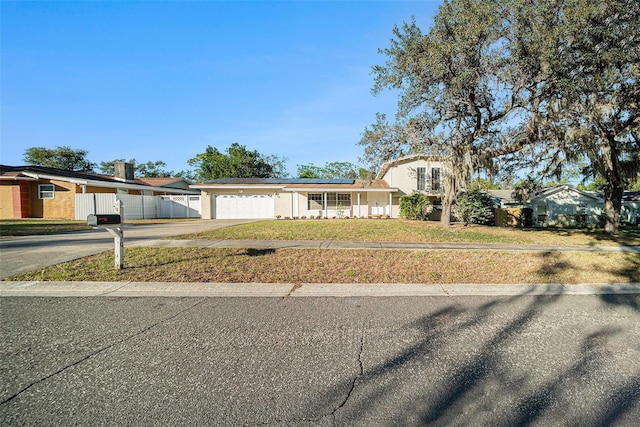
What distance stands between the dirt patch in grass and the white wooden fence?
495 inches

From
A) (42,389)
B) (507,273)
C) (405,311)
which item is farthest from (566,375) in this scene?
(42,389)

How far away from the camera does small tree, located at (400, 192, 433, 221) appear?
66.0 feet

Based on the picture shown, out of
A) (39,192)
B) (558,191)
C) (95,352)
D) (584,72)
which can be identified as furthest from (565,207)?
(39,192)

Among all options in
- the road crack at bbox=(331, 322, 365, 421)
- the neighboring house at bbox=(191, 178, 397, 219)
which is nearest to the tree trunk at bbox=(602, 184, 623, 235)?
the neighboring house at bbox=(191, 178, 397, 219)

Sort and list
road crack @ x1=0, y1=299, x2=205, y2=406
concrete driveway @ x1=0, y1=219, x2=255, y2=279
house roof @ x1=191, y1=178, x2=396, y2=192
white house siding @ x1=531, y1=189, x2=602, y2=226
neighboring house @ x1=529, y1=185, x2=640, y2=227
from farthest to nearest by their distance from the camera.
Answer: white house siding @ x1=531, y1=189, x2=602, y2=226 < neighboring house @ x1=529, y1=185, x2=640, y2=227 < house roof @ x1=191, y1=178, x2=396, y2=192 < concrete driveway @ x1=0, y1=219, x2=255, y2=279 < road crack @ x1=0, y1=299, x2=205, y2=406

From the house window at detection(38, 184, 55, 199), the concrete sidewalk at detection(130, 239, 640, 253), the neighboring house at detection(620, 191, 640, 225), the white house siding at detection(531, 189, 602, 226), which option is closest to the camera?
the concrete sidewalk at detection(130, 239, 640, 253)

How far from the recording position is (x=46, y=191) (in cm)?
2009

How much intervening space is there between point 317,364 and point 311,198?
21130 mm

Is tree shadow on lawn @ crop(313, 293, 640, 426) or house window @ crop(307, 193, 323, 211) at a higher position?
house window @ crop(307, 193, 323, 211)

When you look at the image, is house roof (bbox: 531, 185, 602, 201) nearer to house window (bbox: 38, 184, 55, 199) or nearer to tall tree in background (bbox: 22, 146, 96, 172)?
house window (bbox: 38, 184, 55, 199)

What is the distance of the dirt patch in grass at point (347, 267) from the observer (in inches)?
221

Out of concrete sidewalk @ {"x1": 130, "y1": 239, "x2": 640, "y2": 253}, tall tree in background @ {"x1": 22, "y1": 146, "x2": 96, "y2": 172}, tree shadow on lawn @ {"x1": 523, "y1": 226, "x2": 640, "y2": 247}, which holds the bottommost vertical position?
tree shadow on lawn @ {"x1": 523, "y1": 226, "x2": 640, "y2": 247}

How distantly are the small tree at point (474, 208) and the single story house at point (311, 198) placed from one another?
180 inches

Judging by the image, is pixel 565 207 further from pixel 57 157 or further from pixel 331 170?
pixel 57 157
